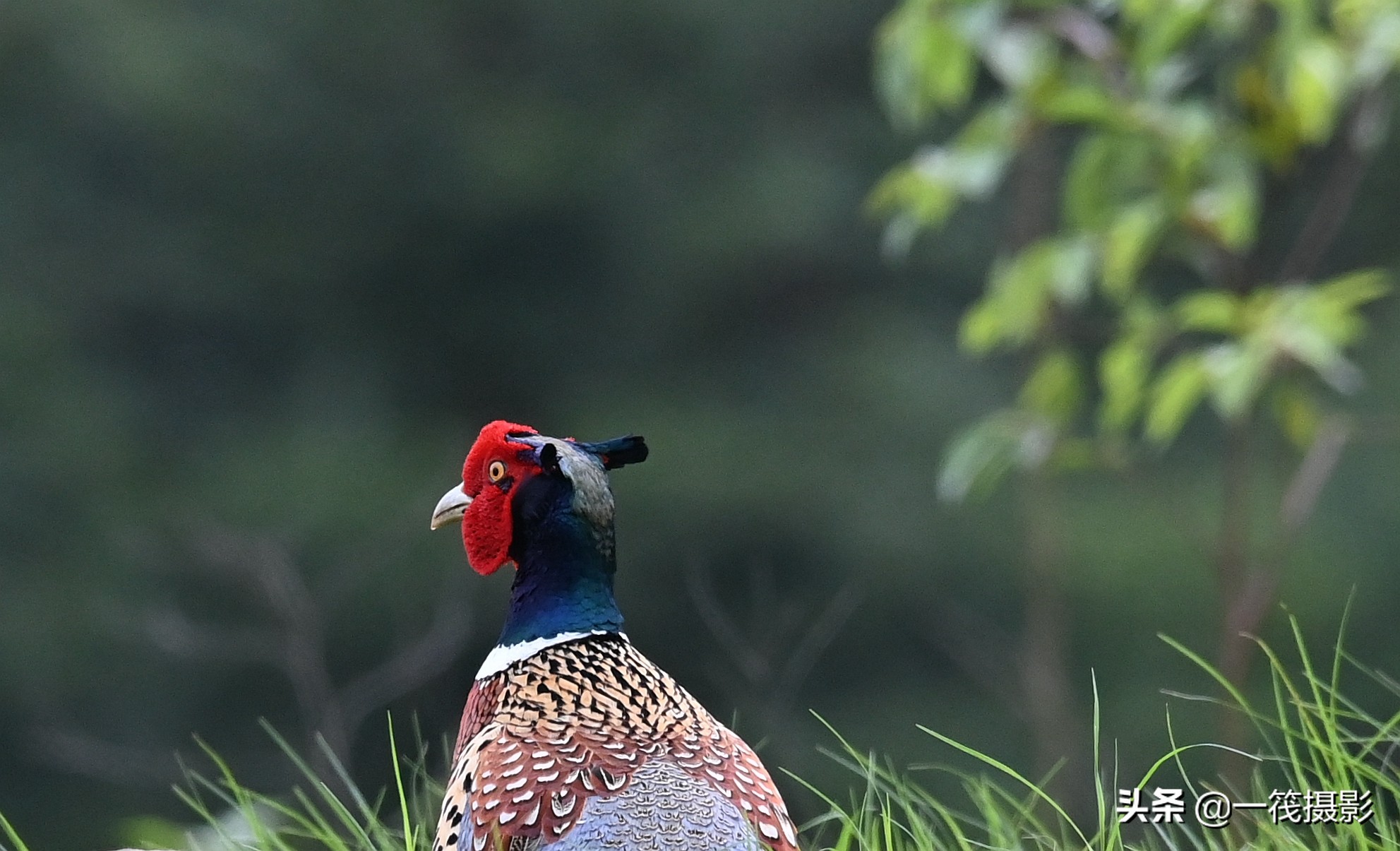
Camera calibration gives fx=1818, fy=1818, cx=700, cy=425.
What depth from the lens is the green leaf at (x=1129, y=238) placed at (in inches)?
144

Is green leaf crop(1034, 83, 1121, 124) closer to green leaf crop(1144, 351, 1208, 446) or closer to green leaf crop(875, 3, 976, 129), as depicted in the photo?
green leaf crop(875, 3, 976, 129)

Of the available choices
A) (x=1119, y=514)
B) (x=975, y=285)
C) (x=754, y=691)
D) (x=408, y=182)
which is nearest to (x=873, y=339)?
(x=975, y=285)

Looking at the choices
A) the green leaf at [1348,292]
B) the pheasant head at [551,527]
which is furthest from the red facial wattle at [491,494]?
the green leaf at [1348,292]

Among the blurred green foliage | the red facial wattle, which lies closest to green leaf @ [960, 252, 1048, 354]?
the blurred green foliage

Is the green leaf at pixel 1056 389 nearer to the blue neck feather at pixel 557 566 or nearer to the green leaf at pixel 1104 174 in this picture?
the green leaf at pixel 1104 174

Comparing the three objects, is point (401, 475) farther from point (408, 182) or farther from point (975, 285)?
point (975, 285)

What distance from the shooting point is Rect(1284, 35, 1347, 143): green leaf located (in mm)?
3430

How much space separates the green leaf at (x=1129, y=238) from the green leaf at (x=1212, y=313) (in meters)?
0.14

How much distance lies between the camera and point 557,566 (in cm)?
287

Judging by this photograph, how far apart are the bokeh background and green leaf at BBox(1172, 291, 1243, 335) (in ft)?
22.8

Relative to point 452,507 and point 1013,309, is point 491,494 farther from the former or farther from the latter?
point 1013,309

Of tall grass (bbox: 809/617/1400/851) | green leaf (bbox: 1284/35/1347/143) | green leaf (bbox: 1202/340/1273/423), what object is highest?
green leaf (bbox: 1284/35/1347/143)

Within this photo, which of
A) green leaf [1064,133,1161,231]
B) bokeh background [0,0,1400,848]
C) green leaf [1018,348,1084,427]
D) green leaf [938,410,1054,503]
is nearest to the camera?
green leaf [1064,133,1161,231]

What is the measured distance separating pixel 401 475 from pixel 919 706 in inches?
139
